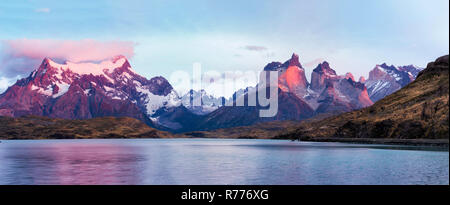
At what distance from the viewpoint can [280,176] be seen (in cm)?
9225
